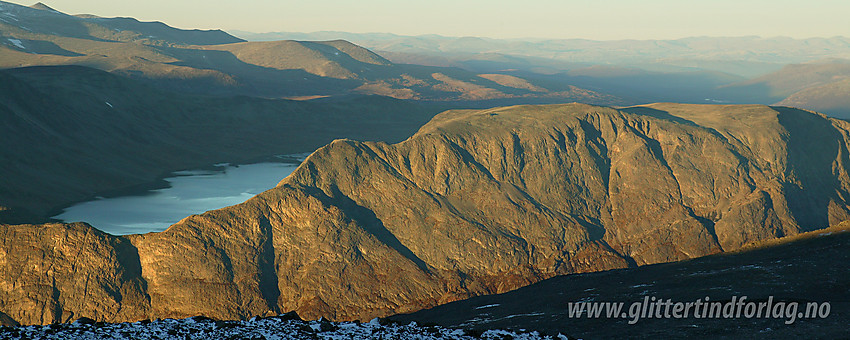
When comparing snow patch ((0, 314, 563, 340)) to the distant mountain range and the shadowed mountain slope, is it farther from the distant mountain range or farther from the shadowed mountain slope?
the distant mountain range

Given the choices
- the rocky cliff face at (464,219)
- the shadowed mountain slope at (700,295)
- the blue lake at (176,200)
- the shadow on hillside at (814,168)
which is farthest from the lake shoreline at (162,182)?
the shadow on hillside at (814,168)

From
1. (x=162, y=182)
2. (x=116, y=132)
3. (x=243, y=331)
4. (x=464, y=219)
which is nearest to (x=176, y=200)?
(x=162, y=182)

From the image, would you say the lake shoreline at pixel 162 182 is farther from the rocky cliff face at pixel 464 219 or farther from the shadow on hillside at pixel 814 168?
the shadow on hillside at pixel 814 168

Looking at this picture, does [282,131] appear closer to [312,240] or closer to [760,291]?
[312,240]

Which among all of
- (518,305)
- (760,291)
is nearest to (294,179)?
(518,305)

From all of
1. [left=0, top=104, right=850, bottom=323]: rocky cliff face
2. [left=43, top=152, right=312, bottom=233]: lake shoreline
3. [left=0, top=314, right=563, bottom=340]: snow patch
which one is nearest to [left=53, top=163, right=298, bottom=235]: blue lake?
[left=43, top=152, right=312, bottom=233]: lake shoreline

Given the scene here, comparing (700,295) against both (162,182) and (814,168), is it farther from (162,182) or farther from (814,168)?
(162,182)
